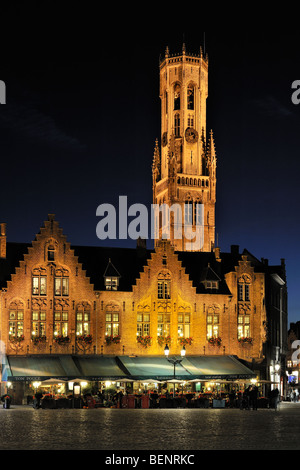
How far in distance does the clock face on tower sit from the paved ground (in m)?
90.9

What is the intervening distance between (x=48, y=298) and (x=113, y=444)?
133ft

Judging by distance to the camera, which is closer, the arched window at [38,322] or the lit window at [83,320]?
the arched window at [38,322]

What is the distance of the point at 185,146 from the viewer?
128m

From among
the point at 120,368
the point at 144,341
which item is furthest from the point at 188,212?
the point at 120,368

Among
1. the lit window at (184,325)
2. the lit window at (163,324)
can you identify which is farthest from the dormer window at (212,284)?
the lit window at (163,324)

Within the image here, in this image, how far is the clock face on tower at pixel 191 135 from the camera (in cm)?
12788

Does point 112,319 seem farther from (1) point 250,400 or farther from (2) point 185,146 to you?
(2) point 185,146

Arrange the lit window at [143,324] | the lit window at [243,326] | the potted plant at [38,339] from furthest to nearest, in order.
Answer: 1. the lit window at [243,326]
2. the lit window at [143,324]
3. the potted plant at [38,339]

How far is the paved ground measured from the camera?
24.6 metres

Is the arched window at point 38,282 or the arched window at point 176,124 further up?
the arched window at point 176,124

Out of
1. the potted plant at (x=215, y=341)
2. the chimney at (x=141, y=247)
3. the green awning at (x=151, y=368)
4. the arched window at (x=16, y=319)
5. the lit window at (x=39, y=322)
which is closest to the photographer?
the green awning at (x=151, y=368)

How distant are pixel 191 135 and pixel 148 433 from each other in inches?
3983

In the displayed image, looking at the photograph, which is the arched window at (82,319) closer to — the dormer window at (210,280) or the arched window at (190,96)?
the dormer window at (210,280)

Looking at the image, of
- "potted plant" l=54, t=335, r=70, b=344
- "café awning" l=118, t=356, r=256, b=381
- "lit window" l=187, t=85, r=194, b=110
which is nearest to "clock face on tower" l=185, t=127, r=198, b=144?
"lit window" l=187, t=85, r=194, b=110
